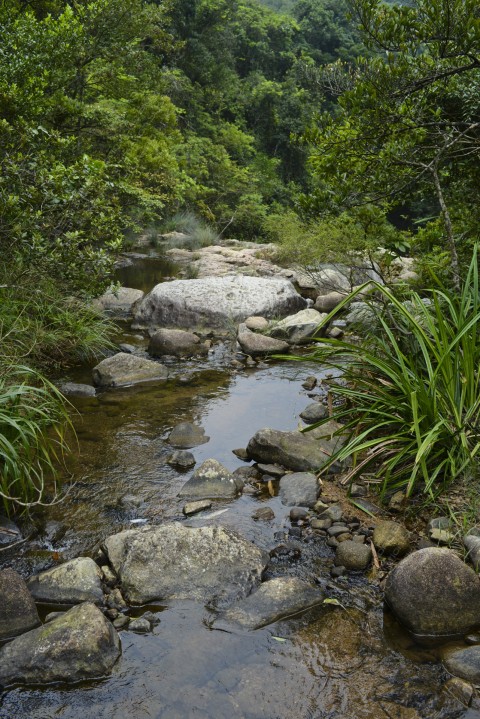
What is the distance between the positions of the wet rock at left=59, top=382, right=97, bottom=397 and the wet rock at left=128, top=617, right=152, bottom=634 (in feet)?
12.6

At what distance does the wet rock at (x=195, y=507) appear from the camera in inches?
173

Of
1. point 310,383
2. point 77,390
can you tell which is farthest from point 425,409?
point 77,390

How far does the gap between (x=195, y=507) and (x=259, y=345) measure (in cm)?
439

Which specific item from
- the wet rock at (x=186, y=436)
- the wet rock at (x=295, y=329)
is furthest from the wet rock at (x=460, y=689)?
the wet rock at (x=295, y=329)

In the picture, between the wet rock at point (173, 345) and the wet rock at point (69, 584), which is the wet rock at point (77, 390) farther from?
the wet rock at point (69, 584)

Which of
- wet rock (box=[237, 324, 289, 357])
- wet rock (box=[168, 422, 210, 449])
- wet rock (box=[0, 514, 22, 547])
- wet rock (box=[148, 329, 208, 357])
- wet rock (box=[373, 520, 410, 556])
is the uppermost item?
wet rock (box=[373, 520, 410, 556])

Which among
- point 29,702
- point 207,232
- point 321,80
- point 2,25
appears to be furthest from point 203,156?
point 29,702

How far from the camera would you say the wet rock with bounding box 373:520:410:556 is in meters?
3.75

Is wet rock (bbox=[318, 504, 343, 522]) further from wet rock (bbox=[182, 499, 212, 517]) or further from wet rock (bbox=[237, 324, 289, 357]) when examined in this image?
wet rock (bbox=[237, 324, 289, 357])

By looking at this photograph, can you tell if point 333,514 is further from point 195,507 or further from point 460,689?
point 460,689

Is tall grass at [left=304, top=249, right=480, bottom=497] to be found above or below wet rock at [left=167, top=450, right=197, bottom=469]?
above

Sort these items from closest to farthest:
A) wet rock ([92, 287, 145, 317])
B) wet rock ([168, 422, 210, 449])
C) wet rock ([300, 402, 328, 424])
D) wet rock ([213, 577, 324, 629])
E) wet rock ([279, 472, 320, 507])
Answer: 1. wet rock ([213, 577, 324, 629])
2. wet rock ([279, 472, 320, 507])
3. wet rock ([168, 422, 210, 449])
4. wet rock ([300, 402, 328, 424])
5. wet rock ([92, 287, 145, 317])

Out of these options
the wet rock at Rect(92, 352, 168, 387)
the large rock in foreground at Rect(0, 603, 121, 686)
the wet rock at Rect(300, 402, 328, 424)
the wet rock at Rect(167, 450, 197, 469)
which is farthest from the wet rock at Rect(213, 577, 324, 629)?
the wet rock at Rect(92, 352, 168, 387)

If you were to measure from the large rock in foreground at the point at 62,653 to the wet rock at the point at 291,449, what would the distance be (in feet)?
7.65
